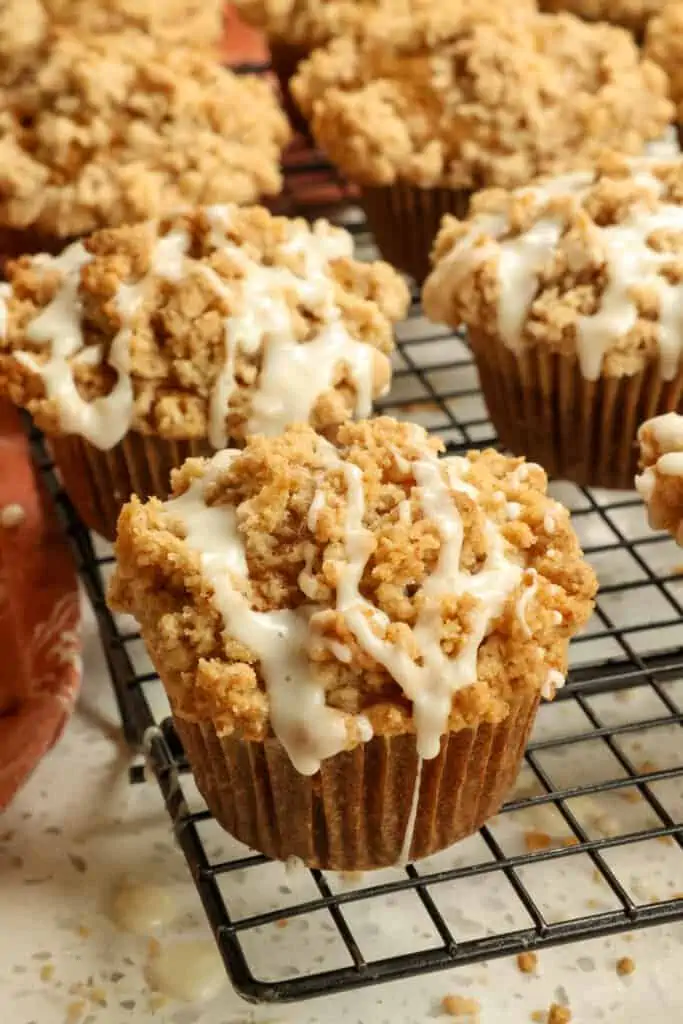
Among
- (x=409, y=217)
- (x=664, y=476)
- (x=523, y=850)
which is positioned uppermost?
(x=664, y=476)

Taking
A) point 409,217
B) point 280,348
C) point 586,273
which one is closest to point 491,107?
point 409,217

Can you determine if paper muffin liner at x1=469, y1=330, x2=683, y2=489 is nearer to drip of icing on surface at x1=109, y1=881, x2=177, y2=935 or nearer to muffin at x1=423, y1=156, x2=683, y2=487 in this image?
muffin at x1=423, y1=156, x2=683, y2=487

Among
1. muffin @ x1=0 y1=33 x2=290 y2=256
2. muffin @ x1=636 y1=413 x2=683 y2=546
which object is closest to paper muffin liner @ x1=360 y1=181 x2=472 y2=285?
muffin @ x1=0 y1=33 x2=290 y2=256

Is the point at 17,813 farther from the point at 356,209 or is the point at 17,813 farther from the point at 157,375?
the point at 356,209

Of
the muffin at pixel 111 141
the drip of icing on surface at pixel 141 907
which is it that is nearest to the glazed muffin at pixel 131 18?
the muffin at pixel 111 141

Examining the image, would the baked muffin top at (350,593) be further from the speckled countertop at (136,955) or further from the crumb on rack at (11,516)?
the crumb on rack at (11,516)

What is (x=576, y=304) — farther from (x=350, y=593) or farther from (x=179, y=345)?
(x=350, y=593)
